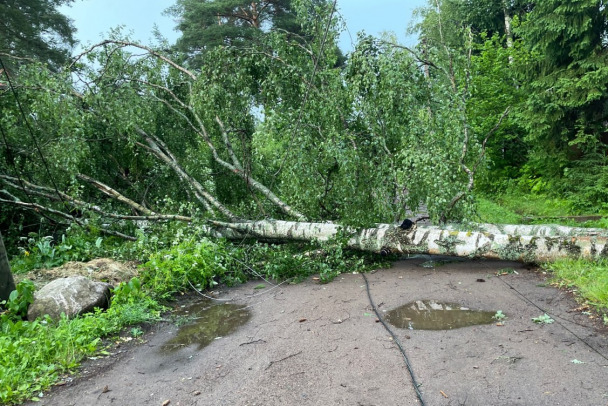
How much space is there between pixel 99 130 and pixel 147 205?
152 centimetres

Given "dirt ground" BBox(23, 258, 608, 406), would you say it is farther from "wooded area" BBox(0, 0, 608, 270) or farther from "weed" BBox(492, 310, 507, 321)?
"wooded area" BBox(0, 0, 608, 270)

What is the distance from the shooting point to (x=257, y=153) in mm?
5973

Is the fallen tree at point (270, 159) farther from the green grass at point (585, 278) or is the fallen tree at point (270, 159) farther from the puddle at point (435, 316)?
the puddle at point (435, 316)

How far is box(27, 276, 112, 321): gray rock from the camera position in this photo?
372cm

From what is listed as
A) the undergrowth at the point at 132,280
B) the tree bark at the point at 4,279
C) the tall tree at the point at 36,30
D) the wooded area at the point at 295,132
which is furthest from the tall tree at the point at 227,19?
the tree bark at the point at 4,279

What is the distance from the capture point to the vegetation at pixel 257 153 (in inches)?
187

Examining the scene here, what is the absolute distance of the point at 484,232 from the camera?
185 inches

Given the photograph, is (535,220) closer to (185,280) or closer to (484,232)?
(484,232)

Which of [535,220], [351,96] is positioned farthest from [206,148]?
[535,220]

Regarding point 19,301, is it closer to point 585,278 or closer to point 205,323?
point 205,323

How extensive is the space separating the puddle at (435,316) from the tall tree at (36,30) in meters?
9.81

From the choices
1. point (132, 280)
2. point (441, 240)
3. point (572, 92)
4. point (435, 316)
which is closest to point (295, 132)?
point (441, 240)

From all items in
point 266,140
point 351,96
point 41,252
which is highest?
point 351,96

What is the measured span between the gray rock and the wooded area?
79.9 inches
